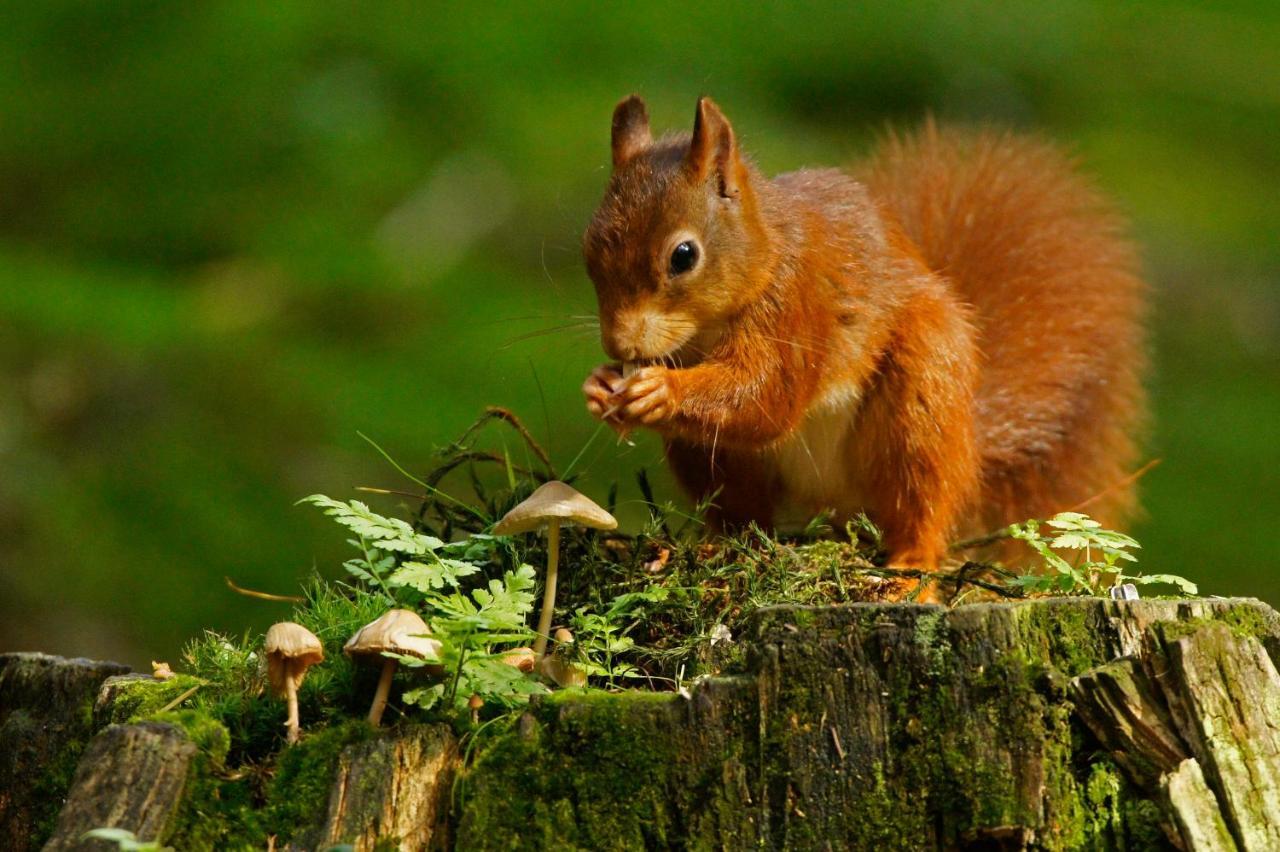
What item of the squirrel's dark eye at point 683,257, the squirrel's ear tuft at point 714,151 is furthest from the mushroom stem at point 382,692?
the squirrel's ear tuft at point 714,151

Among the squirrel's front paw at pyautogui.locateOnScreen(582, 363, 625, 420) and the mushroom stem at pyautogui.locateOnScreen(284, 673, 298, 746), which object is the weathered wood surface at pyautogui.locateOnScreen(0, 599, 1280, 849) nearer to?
the mushroom stem at pyautogui.locateOnScreen(284, 673, 298, 746)

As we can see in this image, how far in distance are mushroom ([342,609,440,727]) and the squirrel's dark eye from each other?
1.01m

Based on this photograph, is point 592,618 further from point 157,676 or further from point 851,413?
point 851,413

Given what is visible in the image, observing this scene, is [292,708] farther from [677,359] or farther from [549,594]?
[677,359]

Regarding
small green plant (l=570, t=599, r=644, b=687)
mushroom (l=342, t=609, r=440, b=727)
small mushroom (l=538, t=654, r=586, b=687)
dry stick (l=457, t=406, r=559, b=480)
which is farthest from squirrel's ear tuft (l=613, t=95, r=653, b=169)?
mushroom (l=342, t=609, r=440, b=727)

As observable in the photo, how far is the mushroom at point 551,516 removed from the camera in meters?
2.05

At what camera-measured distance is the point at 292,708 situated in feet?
6.22

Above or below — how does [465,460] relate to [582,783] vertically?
above

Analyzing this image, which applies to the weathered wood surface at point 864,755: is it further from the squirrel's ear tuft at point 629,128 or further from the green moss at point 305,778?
the squirrel's ear tuft at point 629,128

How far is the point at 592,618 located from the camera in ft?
7.12

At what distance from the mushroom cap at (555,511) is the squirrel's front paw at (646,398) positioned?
1.67 ft

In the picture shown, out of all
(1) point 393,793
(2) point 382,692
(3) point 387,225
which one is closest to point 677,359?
(2) point 382,692

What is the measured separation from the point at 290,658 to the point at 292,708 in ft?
0.24

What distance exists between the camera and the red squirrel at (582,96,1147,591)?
8.88 ft
